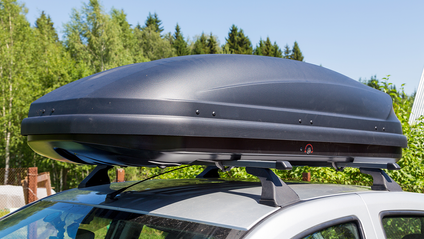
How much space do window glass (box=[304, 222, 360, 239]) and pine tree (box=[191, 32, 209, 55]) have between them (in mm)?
59745

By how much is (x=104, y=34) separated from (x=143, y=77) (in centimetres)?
3264

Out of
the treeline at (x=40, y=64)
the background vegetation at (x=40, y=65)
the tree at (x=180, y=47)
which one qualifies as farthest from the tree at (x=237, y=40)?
the background vegetation at (x=40, y=65)

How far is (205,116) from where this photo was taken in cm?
143

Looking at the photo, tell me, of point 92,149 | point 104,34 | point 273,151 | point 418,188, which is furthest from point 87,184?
point 104,34

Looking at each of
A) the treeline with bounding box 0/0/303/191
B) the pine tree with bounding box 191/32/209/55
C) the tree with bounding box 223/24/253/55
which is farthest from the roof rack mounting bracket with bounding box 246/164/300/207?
the tree with bounding box 223/24/253/55

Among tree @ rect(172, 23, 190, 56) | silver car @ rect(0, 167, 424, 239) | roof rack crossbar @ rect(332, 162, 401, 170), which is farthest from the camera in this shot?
tree @ rect(172, 23, 190, 56)

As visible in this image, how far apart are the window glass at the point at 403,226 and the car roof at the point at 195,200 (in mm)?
262

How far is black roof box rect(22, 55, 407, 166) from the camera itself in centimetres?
137

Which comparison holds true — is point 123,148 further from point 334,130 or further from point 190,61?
point 334,130

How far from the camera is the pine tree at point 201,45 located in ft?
202

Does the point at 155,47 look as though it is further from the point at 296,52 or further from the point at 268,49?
the point at 296,52

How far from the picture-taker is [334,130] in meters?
1.77

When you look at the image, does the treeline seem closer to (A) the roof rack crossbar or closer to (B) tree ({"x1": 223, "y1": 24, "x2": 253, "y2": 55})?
(A) the roof rack crossbar

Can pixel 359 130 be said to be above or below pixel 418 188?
above
